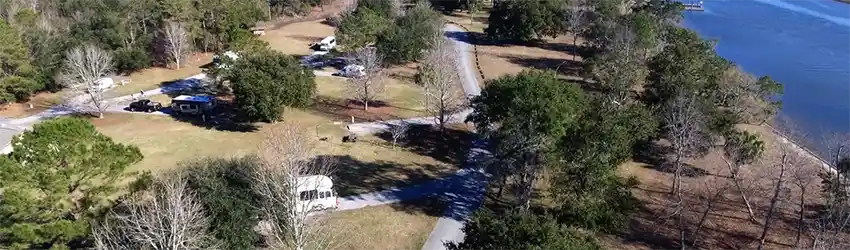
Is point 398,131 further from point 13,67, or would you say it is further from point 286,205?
point 13,67

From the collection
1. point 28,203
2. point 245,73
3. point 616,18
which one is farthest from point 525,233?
point 616,18

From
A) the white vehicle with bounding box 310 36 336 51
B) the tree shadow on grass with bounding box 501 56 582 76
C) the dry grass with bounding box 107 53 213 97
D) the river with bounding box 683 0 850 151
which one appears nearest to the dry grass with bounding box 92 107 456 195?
the dry grass with bounding box 107 53 213 97

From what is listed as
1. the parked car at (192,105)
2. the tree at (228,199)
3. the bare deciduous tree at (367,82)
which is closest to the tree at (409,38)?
the bare deciduous tree at (367,82)

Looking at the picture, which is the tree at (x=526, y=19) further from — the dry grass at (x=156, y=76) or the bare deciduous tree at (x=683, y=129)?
the bare deciduous tree at (x=683, y=129)

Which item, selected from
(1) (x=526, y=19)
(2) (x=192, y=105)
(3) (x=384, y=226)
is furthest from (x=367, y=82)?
(1) (x=526, y=19)

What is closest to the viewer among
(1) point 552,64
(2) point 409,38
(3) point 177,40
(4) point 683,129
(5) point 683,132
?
(4) point 683,129

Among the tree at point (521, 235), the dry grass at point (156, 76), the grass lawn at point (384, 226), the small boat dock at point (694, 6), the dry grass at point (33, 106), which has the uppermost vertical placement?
the small boat dock at point (694, 6)

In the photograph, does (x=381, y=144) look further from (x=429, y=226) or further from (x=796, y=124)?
(x=796, y=124)

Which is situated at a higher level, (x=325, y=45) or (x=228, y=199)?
(x=325, y=45)
